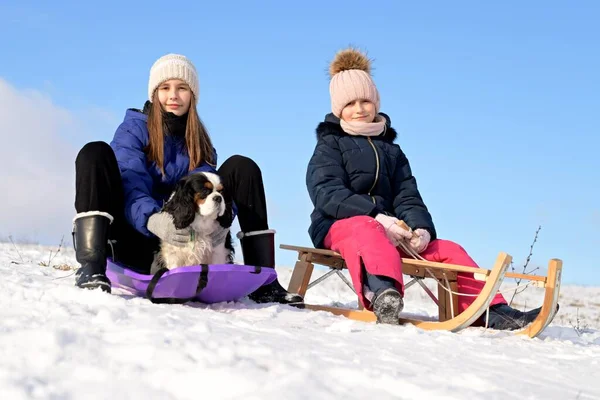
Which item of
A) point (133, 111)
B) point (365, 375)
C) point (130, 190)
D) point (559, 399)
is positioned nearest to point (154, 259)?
point (130, 190)

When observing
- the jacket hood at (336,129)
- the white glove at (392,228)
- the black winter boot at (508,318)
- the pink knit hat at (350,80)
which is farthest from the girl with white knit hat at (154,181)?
the black winter boot at (508,318)

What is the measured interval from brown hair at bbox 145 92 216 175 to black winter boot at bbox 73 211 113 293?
586 millimetres

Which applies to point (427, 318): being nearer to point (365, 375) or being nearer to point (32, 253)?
point (365, 375)

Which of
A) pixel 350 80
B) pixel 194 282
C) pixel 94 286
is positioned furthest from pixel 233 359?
pixel 350 80

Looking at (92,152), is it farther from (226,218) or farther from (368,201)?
(368,201)

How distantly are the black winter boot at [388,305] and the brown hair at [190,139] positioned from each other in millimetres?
1405

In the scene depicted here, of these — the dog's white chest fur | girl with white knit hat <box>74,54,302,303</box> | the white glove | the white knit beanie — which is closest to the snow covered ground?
girl with white knit hat <box>74,54,302,303</box>

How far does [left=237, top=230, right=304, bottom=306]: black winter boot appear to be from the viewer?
4.06 m

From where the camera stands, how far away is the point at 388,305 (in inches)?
146

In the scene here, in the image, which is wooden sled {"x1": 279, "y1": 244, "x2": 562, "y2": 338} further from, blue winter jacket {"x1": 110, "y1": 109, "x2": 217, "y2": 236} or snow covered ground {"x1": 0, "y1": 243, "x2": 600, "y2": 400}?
blue winter jacket {"x1": 110, "y1": 109, "x2": 217, "y2": 236}

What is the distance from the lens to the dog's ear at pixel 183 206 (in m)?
3.71

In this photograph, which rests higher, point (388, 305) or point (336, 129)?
point (336, 129)

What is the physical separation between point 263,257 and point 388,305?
0.85 meters

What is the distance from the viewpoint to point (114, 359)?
1.98m
